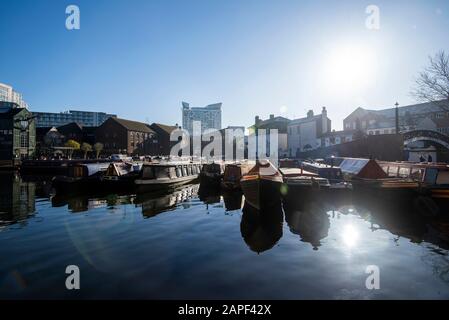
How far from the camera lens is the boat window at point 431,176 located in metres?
18.3

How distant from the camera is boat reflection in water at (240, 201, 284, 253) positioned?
12258 millimetres

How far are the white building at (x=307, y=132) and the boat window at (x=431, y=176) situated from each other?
54.8 m

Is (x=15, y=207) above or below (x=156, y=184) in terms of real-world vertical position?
below

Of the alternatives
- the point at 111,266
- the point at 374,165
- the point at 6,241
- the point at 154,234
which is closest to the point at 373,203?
the point at 374,165

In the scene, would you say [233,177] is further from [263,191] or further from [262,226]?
[262,226]

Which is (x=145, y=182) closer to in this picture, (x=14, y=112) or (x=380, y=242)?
(x=380, y=242)

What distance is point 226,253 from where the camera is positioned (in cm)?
1099

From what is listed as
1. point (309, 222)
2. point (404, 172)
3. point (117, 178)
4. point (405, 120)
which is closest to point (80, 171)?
point (117, 178)

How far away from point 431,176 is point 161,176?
2409 cm

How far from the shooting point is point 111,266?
962 centimetres

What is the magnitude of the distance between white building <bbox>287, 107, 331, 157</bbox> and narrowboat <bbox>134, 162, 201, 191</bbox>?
154 feet

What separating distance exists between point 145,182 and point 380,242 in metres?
21.6
